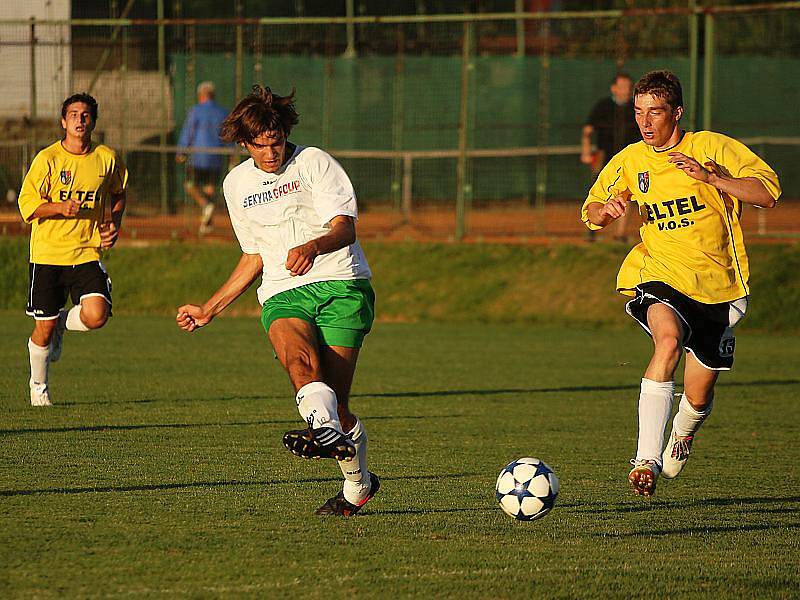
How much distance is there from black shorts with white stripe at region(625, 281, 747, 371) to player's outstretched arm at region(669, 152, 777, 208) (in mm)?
599

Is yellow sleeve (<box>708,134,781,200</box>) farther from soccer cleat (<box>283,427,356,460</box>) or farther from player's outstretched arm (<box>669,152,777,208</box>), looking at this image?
soccer cleat (<box>283,427,356,460</box>)

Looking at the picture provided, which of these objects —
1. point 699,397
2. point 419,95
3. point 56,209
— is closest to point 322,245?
point 699,397

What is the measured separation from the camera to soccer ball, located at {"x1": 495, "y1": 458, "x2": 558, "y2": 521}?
20.4 feet

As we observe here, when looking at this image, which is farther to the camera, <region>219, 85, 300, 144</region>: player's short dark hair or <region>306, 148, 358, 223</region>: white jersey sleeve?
<region>306, 148, 358, 223</region>: white jersey sleeve

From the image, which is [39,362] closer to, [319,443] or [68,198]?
[68,198]

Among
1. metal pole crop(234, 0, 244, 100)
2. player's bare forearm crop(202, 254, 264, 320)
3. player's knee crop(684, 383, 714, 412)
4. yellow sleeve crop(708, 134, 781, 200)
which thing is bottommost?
player's knee crop(684, 383, 714, 412)

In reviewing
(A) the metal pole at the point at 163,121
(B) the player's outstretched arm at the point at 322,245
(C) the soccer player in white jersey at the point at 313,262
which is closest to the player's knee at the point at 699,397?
(C) the soccer player in white jersey at the point at 313,262

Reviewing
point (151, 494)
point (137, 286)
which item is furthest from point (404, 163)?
point (151, 494)

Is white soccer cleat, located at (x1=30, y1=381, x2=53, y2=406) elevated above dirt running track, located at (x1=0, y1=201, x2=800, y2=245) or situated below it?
below

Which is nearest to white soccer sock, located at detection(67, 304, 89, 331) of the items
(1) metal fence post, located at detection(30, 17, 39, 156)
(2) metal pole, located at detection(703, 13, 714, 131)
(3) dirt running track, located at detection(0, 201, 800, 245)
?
(3) dirt running track, located at detection(0, 201, 800, 245)

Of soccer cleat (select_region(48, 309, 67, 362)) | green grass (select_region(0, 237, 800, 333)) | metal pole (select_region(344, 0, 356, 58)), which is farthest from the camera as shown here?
metal pole (select_region(344, 0, 356, 58))

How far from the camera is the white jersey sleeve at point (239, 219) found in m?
6.61

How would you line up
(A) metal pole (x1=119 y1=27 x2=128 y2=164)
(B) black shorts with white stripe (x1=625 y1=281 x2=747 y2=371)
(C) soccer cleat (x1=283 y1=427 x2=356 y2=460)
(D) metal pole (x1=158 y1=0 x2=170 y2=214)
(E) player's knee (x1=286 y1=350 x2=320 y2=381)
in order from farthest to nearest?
(A) metal pole (x1=119 y1=27 x2=128 y2=164) → (D) metal pole (x1=158 y1=0 x2=170 y2=214) → (B) black shorts with white stripe (x1=625 y1=281 x2=747 y2=371) → (E) player's knee (x1=286 y1=350 x2=320 y2=381) → (C) soccer cleat (x1=283 y1=427 x2=356 y2=460)

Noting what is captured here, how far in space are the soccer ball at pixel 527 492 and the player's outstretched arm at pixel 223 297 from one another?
1.52 metres
